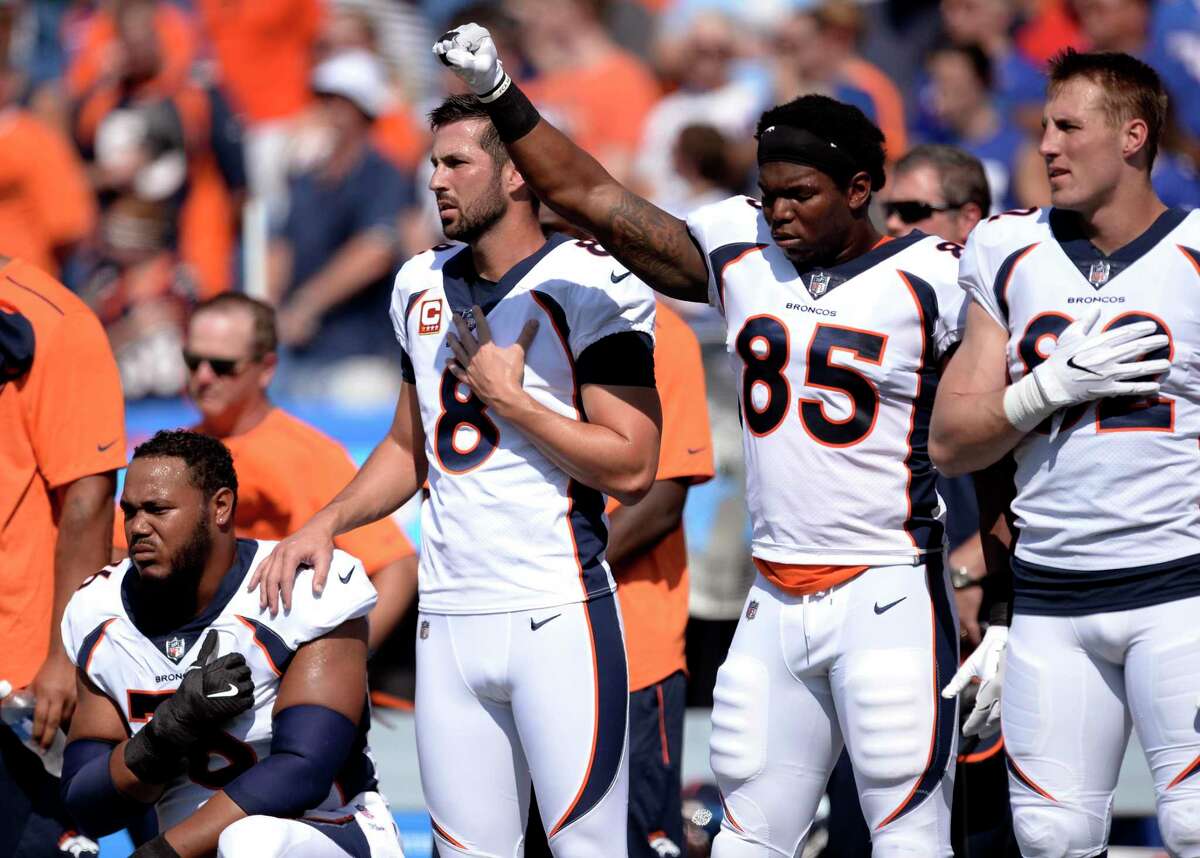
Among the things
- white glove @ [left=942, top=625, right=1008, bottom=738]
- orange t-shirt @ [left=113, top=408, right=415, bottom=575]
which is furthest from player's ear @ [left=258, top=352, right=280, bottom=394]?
white glove @ [left=942, top=625, right=1008, bottom=738]

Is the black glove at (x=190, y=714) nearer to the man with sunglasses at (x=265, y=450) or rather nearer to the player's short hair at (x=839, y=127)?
the man with sunglasses at (x=265, y=450)

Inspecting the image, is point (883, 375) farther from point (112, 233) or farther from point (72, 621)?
point (112, 233)

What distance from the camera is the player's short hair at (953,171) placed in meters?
4.97

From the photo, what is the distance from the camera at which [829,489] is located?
3.86m

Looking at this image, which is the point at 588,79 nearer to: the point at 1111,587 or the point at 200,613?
the point at 200,613

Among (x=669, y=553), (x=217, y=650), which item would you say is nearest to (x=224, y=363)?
(x=217, y=650)

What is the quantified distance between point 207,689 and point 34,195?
17.5 ft

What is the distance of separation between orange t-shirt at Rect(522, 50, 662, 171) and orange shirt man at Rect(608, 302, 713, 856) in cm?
467

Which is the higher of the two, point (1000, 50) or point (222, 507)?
point (1000, 50)

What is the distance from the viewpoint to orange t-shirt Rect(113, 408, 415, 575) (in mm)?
4934

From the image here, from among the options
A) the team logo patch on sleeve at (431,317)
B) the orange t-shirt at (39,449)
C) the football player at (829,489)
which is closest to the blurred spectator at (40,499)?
the orange t-shirt at (39,449)

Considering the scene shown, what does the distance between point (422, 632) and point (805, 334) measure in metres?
1.07

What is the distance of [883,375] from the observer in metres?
3.83

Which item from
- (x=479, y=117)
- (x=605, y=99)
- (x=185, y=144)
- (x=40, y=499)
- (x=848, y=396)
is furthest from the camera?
(x=605, y=99)
